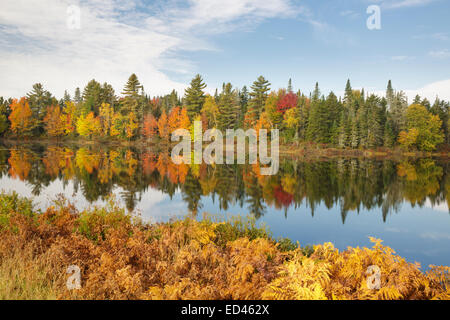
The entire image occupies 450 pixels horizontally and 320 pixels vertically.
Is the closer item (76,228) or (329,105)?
(76,228)

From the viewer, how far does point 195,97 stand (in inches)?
3007

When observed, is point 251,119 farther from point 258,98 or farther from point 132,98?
point 132,98

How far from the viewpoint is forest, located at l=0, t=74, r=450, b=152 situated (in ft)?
218

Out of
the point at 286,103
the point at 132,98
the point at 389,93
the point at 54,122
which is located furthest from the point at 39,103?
the point at 389,93

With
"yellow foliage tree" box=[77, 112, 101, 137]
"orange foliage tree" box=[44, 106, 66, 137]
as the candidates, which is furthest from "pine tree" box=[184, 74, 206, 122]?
"orange foliage tree" box=[44, 106, 66, 137]

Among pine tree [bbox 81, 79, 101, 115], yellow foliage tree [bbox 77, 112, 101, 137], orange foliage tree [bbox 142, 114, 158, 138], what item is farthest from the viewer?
pine tree [bbox 81, 79, 101, 115]

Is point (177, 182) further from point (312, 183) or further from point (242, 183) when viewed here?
point (312, 183)

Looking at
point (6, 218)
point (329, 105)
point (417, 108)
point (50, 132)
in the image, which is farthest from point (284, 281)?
point (50, 132)

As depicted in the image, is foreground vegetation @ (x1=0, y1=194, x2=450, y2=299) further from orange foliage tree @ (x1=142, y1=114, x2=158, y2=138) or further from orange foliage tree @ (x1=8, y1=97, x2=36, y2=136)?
orange foliage tree @ (x1=8, y1=97, x2=36, y2=136)

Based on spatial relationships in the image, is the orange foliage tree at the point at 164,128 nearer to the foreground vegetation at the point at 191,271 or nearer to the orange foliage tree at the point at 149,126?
the orange foliage tree at the point at 149,126

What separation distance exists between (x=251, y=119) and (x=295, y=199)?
51.3 metres

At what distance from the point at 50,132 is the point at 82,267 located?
286 ft
